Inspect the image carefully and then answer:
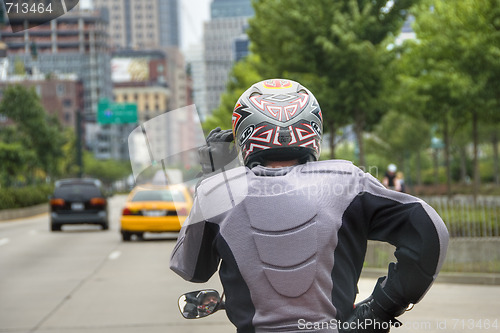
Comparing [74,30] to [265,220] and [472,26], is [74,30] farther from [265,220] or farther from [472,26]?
[265,220]

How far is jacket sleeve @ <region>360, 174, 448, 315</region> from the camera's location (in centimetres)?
261

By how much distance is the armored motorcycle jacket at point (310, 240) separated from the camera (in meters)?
2.65

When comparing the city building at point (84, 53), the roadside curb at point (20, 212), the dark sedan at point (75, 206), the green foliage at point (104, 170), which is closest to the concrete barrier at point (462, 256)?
the dark sedan at point (75, 206)

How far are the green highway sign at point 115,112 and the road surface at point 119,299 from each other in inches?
1737

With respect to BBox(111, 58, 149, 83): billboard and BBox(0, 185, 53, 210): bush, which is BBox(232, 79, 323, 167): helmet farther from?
BBox(111, 58, 149, 83): billboard

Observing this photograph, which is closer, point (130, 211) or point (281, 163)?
point (281, 163)

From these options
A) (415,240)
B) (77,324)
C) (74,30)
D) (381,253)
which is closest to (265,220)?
(415,240)

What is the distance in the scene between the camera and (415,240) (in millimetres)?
2641

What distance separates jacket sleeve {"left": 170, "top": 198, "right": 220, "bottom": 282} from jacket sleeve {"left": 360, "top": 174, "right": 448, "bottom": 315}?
582mm

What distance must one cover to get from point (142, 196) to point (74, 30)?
170 m

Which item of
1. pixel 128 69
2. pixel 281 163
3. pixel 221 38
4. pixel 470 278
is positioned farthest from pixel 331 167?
pixel 128 69

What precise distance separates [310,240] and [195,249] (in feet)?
1.45

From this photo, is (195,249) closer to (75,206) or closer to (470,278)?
(470,278)

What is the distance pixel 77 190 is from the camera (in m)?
28.4
